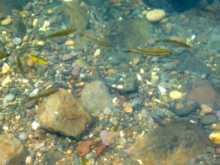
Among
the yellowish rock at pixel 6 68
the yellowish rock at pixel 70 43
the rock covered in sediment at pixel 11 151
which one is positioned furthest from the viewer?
the yellowish rock at pixel 70 43

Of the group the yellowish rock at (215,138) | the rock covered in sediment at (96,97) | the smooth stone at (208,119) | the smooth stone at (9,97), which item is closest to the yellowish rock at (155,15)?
the rock covered in sediment at (96,97)

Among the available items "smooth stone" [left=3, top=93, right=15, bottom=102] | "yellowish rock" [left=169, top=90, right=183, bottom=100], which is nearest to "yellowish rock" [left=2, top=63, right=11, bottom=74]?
"smooth stone" [left=3, top=93, right=15, bottom=102]

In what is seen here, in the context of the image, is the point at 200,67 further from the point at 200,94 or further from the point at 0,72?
the point at 0,72

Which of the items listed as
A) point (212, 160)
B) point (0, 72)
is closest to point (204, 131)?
point (212, 160)

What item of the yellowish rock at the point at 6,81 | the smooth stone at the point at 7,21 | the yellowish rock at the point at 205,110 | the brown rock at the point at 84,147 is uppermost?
the smooth stone at the point at 7,21

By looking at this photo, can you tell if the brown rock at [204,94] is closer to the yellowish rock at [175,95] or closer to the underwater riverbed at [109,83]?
the underwater riverbed at [109,83]

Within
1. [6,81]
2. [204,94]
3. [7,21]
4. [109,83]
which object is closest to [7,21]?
[7,21]
